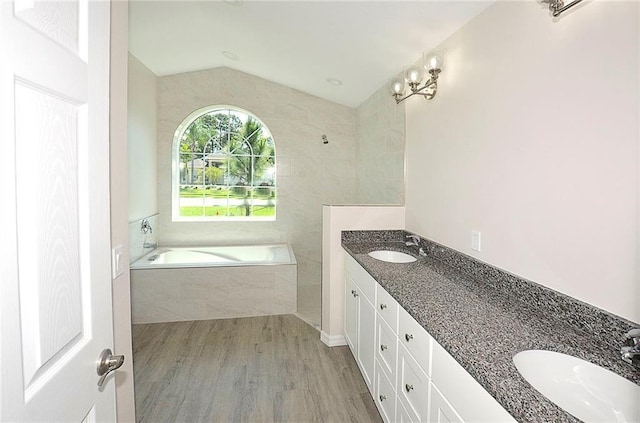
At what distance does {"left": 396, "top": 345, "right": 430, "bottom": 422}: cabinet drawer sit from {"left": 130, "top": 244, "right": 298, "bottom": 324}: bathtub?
2.16m

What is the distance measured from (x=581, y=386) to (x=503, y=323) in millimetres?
315

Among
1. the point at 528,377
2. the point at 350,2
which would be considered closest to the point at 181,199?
the point at 350,2

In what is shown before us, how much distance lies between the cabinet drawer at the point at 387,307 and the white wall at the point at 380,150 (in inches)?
51.0

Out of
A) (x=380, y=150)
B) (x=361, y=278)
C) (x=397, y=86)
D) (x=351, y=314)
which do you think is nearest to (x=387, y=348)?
(x=361, y=278)

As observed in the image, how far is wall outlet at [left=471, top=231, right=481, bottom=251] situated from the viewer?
192 centimetres

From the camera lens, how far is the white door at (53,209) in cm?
57

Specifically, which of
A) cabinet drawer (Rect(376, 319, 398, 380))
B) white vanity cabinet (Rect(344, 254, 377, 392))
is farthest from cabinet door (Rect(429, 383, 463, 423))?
white vanity cabinet (Rect(344, 254, 377, 392))

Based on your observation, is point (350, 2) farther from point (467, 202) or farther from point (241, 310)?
point (241, 310)

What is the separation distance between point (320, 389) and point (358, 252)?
3.16 ft

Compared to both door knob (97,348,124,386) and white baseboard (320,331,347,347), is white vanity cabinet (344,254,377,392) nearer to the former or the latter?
white baseboard (320,331,347,347)

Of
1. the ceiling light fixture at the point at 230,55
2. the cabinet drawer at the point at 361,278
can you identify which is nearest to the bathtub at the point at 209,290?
the cabinet drawer at the point at 361,278

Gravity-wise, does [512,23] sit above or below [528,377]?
above

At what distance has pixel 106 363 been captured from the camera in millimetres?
912

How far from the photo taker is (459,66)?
2107 mm
